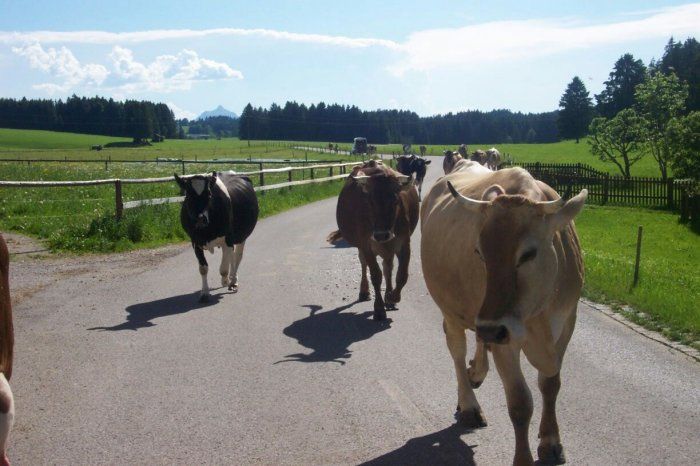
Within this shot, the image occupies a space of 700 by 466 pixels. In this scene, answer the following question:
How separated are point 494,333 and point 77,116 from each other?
536 feet

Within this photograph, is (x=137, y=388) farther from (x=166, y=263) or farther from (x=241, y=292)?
(x=166, y=263)

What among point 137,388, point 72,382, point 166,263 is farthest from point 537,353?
point 166,263

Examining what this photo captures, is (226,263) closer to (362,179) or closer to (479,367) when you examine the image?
(362,179)

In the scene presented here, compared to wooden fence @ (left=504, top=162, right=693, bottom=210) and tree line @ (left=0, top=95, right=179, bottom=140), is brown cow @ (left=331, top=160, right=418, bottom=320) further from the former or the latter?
tree line @ (left=0, top=95, right=179, bottom=140)

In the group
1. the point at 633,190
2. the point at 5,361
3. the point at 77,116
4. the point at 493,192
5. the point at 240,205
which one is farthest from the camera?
the point at 77,116

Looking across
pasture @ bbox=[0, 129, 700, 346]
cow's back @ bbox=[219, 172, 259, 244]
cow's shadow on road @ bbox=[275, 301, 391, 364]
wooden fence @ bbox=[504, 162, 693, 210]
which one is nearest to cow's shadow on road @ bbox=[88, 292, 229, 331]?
cow's back @ bbox=[219, 172, 259, 244]

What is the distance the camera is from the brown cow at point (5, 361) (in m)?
3.11

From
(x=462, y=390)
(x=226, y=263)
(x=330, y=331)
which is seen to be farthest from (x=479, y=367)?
(x=226, y=263)

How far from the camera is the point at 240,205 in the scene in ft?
41.9

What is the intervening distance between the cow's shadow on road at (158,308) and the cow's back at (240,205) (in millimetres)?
1452

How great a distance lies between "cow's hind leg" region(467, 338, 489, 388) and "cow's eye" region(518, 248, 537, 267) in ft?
5.82

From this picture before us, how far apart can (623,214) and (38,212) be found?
22.0 meters

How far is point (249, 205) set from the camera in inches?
516

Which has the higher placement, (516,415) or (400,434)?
(516,415)
